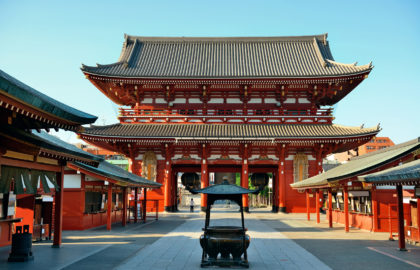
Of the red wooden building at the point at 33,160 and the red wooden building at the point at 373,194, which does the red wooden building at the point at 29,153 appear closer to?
the red wooden building at the point at 33,160

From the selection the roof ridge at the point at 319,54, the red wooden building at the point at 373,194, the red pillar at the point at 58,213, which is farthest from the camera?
the roof ridge at the point at 319,54

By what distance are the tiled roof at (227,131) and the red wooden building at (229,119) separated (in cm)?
8

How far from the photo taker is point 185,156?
34.7 m

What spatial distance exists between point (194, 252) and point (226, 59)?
27329mm

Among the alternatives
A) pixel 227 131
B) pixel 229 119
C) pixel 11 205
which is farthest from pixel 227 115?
pixel 11 205

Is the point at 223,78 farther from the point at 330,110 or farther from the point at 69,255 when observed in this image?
the point at 69,255

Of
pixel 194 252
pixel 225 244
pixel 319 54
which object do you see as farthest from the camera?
pixel 319 54

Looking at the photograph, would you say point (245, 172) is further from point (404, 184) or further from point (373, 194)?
point (404, 184)

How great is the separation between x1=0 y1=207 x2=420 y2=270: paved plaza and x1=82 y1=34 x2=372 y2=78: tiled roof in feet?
57.6

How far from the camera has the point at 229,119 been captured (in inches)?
1361

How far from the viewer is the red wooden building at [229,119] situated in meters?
32.2

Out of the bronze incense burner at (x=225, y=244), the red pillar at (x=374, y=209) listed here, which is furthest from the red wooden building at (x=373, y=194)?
the bronze incense burner at (x=225, y=244)

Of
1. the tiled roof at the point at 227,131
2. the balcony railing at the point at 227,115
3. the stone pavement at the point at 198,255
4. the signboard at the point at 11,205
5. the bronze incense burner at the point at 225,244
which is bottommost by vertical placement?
the stone pavement at the point at 198,255

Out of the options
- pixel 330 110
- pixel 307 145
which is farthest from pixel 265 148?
pixel 330 110
